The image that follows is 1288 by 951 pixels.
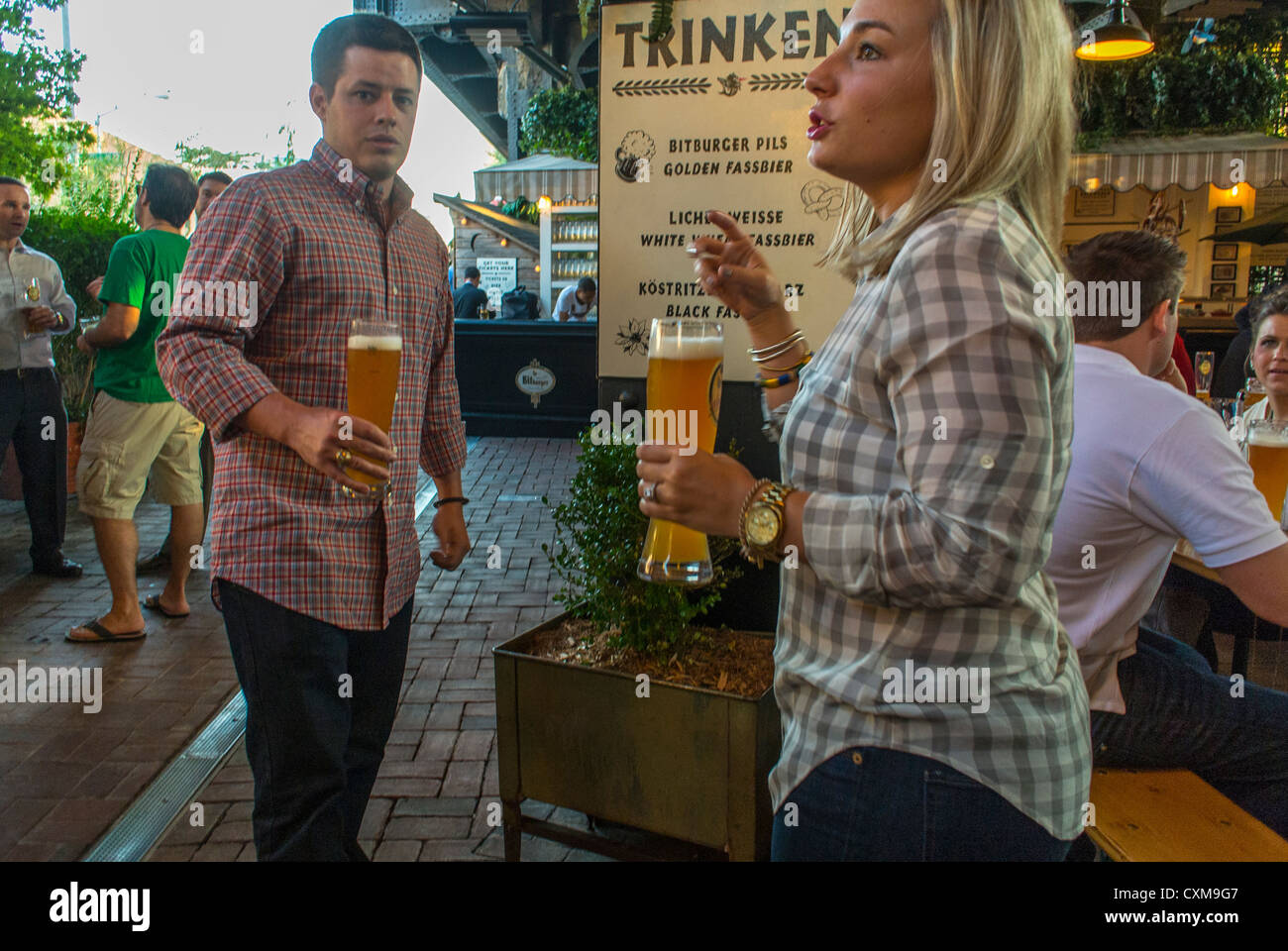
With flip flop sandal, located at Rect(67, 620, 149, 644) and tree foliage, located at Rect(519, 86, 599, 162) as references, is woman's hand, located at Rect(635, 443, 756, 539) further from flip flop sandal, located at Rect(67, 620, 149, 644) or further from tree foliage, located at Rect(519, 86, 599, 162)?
tree foliage, located at Rect(519, 86, 599, 162)

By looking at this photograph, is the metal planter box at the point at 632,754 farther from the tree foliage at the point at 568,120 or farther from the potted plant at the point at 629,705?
the tree foliage at the point at 568,120

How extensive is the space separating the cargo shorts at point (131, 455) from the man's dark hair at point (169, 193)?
947 millimetres

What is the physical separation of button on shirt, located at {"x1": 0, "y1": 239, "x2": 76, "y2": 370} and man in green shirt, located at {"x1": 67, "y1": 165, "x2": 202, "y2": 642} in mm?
1042

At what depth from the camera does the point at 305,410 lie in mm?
1795

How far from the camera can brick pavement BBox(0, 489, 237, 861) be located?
3123 millimetres

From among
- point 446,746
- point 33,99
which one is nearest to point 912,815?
point 446,746

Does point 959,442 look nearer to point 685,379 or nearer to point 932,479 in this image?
point 932,479

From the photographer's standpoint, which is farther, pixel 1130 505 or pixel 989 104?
pixel 1130 505

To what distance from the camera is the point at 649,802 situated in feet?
7.94

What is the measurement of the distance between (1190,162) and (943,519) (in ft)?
34.7

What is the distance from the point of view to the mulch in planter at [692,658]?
2482mm

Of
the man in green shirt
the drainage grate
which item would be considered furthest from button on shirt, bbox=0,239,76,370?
the drainage grate
